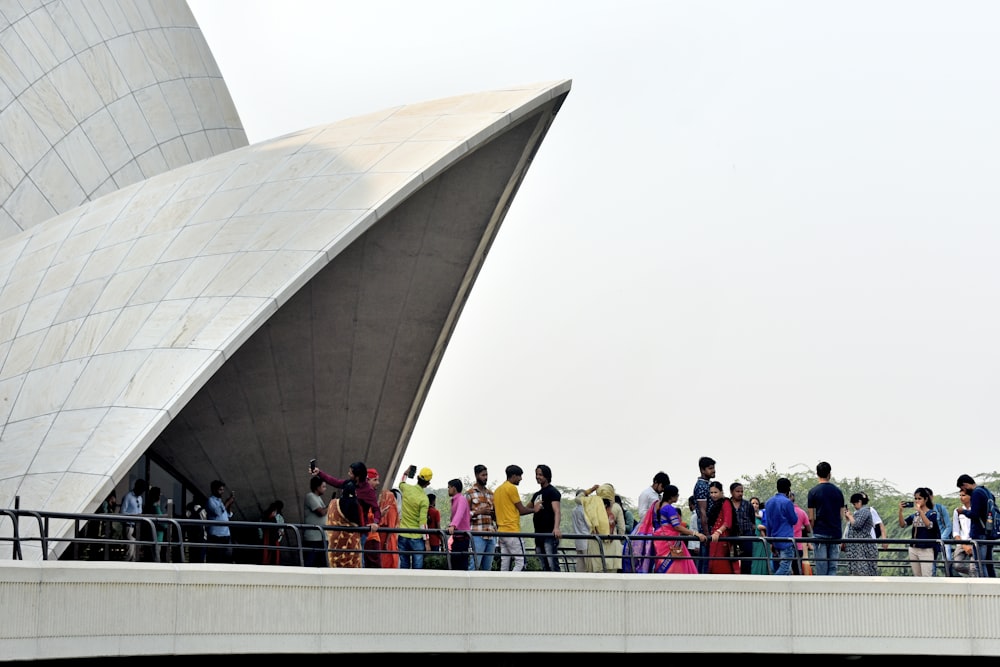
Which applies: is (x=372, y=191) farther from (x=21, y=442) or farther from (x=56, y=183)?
(x=56, y=183)

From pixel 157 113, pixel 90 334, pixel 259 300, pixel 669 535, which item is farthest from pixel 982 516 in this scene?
pixel 157 113

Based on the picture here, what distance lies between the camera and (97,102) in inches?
1082

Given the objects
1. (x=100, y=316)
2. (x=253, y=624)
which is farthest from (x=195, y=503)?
(x=253, y=624)

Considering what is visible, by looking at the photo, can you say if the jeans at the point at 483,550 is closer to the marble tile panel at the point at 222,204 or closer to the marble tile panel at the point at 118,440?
the marble tile panel at the point at 118,440

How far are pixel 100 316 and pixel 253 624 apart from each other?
24.7 feet

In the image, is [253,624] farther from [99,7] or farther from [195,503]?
[99,7]

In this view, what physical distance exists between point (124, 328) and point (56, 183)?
32.2 ft

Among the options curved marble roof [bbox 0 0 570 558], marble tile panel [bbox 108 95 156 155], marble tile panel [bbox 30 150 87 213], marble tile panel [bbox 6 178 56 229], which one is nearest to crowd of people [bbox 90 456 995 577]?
curved marble roof [bbox 0 0 570 558]

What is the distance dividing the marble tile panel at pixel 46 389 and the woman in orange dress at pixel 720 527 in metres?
7.56

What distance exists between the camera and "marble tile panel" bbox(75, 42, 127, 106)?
27.7 meters

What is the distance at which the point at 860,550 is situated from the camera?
1400 centimetres

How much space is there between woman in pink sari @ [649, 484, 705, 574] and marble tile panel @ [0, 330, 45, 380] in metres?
8.51

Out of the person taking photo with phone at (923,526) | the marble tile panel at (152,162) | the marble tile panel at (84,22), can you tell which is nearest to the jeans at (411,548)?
the person taking photo with phone at (923,526)

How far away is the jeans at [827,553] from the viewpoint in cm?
1291
